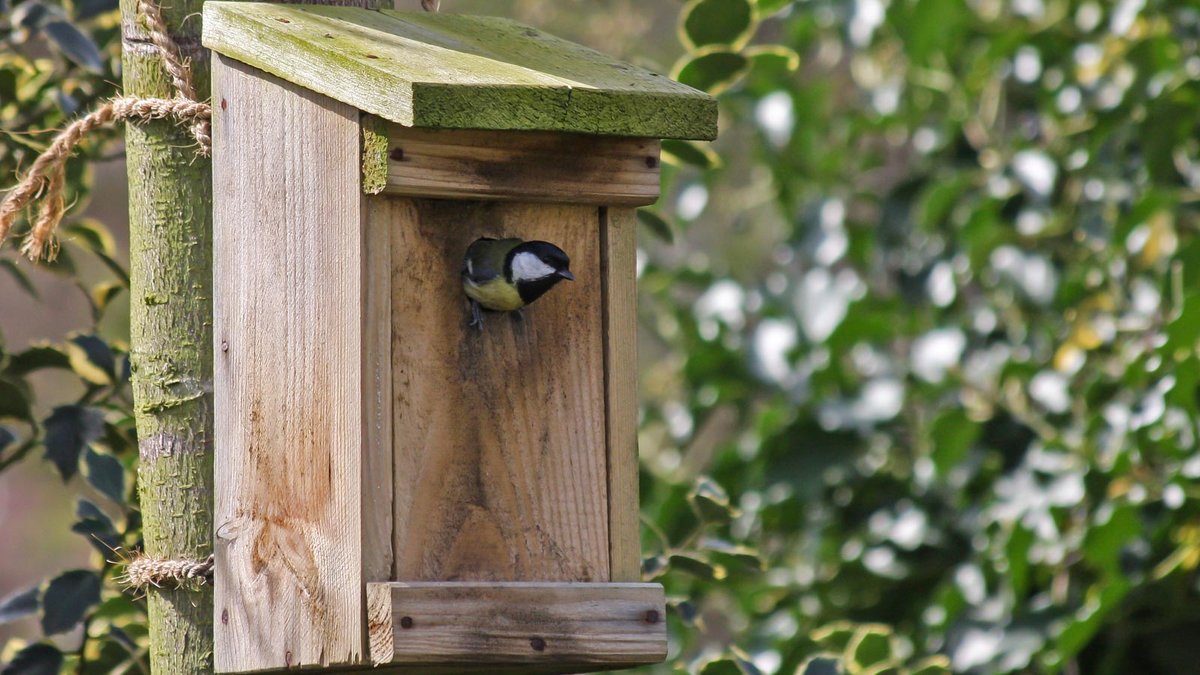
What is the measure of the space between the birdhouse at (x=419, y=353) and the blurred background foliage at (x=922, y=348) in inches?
18.2

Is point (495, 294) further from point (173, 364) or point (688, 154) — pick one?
point (688, 154)

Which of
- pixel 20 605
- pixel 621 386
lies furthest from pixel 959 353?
pixel 20 605

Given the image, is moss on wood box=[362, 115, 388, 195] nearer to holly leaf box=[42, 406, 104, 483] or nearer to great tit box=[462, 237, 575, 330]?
great tit box=[462, 237, 575, 330]

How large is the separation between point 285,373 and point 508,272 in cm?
32

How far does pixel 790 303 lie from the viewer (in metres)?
3.58

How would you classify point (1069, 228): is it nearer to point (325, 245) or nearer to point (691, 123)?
point (691, 123)

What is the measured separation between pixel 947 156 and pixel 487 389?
201 centimetres

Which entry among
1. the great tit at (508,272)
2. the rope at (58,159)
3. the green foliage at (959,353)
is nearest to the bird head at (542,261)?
the great tit at (508,272)

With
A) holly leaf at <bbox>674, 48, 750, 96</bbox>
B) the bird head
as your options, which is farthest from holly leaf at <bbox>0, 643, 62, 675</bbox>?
holly leaf at <bbox>674, 48, 750, 96</bbox>

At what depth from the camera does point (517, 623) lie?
1829 millimetres

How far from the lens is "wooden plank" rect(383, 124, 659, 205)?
1.83 m

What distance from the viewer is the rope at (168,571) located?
198cm

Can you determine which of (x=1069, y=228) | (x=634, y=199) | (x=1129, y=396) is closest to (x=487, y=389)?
(x=634, y=199)

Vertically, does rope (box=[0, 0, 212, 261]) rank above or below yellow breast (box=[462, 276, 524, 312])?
above
